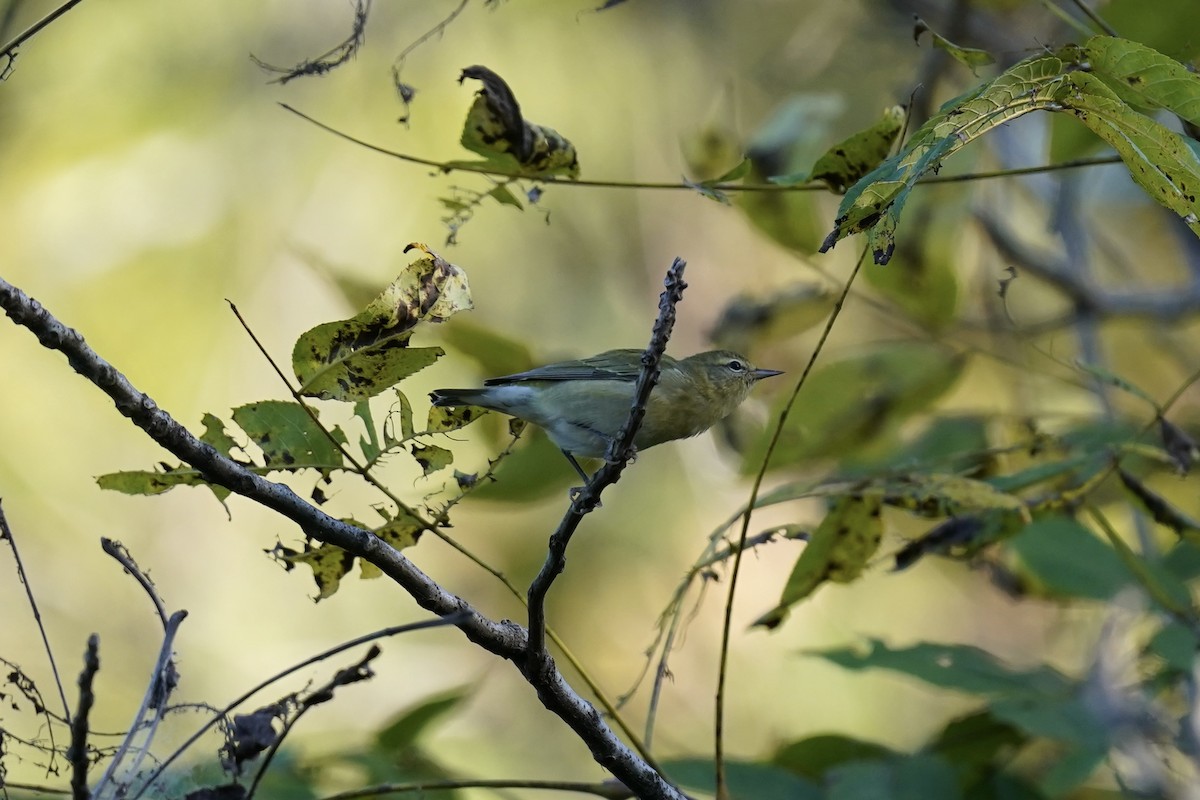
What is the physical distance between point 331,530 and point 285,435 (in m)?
0.19

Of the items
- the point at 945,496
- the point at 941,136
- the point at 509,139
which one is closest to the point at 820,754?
the point at 945,496

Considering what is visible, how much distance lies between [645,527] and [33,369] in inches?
139

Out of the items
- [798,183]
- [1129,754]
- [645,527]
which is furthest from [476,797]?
[798,183]

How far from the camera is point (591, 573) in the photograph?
620cm

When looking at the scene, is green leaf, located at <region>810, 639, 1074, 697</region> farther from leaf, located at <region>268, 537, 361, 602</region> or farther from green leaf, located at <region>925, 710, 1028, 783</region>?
leaf, located at <region>268, 537, 361, 602</region>

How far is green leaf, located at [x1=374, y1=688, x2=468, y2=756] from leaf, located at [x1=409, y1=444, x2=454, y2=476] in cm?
128

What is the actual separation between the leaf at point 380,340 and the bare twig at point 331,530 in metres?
0.18

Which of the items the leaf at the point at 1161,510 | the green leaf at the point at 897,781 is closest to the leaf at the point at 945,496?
the leaf at the point at 1161,510

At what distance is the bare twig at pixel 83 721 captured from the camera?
3.71 feet

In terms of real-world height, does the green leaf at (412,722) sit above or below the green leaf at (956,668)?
above

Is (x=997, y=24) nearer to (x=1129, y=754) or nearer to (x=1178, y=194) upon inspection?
(x=1129, y=754)

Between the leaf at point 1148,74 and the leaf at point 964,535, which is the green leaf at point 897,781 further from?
the leaf at point 1148,74

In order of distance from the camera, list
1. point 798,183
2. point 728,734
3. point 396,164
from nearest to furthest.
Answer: point 798,183
point 728,734
point 396,164

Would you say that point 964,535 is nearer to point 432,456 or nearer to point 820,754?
point 820,754
